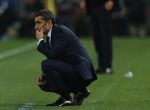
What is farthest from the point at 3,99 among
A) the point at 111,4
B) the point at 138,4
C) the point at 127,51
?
the point at 138,4

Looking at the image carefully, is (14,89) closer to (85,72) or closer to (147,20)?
(85,72)

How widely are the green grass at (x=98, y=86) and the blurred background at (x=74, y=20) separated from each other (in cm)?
822

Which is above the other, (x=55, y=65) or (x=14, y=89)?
(x=55, y=65)

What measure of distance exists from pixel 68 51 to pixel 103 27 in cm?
504

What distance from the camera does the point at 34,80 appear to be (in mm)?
14430

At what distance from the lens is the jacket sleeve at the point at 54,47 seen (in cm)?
1024

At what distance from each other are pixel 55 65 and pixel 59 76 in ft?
0.54

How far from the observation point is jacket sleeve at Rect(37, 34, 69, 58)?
1024 centimetres

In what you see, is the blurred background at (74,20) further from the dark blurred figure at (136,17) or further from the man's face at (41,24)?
the man's face at (41,24)

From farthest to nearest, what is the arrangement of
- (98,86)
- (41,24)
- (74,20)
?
(74,20) < (98,86) < (41,24)

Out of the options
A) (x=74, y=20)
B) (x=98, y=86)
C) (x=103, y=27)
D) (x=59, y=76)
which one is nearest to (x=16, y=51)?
(x=74, y=20)

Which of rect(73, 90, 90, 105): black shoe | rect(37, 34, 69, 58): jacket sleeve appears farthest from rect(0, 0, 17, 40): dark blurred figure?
rect(37, 34, 69, 58): jacket sleeve

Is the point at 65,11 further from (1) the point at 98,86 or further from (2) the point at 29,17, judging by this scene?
(1) the point at 98,86

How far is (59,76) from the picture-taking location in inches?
407
